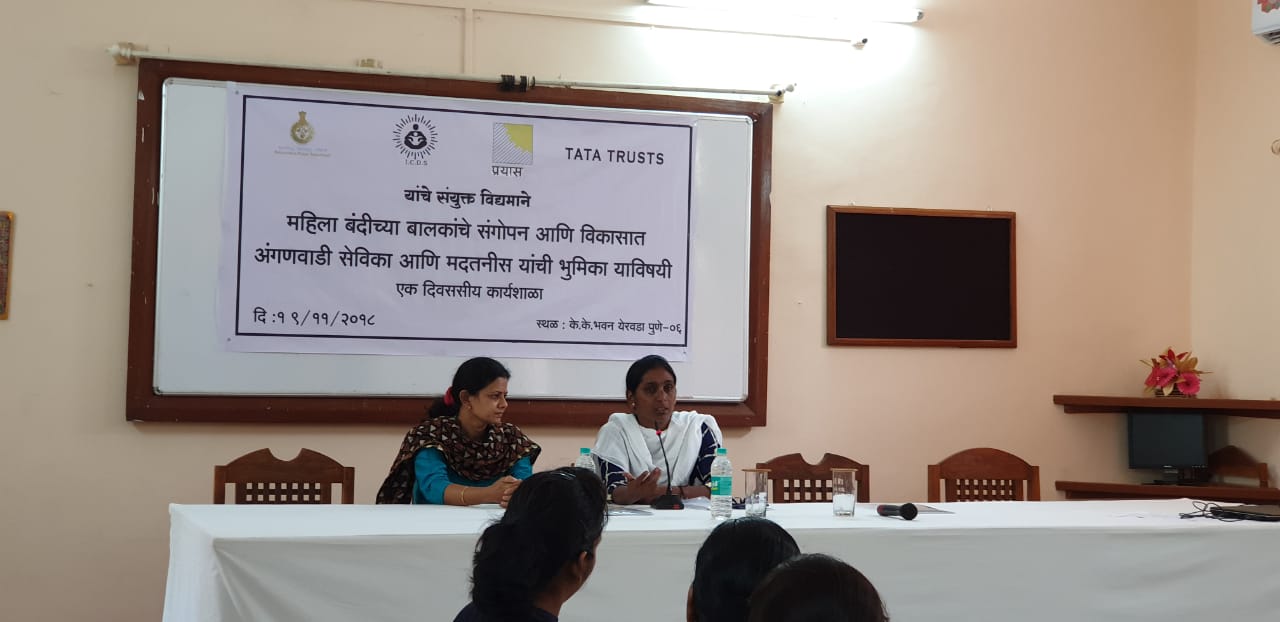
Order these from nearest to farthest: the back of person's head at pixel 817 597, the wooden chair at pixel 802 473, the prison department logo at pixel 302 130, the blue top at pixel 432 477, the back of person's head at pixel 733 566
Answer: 1. the back of person's head at pixel 817 597
2. the back of person's head at pixel 733 566
3. the blue top at pixel 432 477
4. the wooden chair at pixel 802 473
5. the prison department logo at pixel 302 130

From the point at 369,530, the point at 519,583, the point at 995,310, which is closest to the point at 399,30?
the point at 369,530

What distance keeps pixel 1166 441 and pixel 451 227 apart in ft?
10.3

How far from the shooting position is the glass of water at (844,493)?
330 centimetres

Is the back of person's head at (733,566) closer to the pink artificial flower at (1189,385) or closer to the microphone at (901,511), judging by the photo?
the microphone at (901,511)

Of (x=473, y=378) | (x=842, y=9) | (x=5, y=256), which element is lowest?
(x=473, y=378)

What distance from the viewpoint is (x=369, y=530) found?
9.07ft

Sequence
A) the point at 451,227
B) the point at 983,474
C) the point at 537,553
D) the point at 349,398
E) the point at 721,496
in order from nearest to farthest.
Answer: the point at 537,553
the point at 721,496
the point at 983,474
the point at 349,398
the point at 451,227

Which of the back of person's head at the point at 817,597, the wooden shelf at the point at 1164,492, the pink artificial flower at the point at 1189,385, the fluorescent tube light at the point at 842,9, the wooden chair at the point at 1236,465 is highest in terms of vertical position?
the fluorescent tube light at the point at 842,9

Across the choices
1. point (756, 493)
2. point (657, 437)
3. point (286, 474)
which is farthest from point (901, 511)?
point (286, 474)

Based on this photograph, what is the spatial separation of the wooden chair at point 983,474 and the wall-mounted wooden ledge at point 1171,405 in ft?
2.98

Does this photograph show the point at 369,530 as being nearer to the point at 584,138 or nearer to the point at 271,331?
the point at 271,331

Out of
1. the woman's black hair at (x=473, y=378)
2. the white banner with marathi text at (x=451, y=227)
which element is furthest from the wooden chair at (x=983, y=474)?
the woman's black hair at (x=473, y=378)

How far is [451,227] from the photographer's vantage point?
458 cm

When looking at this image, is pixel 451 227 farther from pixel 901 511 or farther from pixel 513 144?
pixel 901 511
